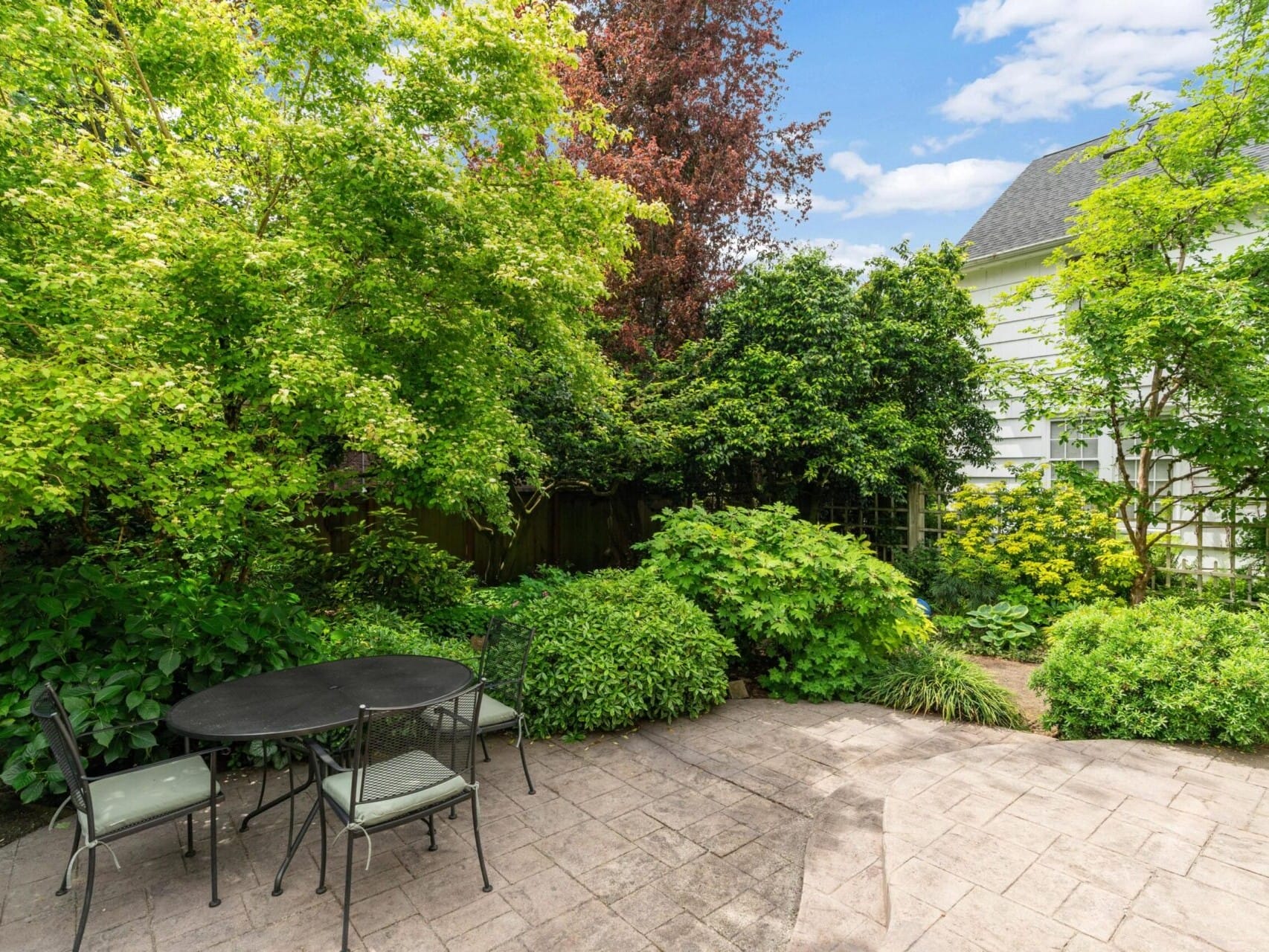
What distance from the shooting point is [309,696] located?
9.41 feet

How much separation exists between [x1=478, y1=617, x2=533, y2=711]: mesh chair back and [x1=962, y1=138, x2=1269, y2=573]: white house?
8203 mm

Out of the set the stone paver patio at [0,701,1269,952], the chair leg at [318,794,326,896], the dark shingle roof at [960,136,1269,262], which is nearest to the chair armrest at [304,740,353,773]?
the chair leg at [318,794,326,896]

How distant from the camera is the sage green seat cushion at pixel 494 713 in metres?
3.35

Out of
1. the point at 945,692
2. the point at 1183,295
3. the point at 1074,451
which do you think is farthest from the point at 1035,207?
the point at 945,692

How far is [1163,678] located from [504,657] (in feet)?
13.4

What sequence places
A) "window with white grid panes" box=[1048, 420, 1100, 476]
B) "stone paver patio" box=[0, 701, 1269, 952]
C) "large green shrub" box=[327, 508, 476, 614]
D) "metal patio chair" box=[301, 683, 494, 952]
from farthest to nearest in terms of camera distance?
1. "window with white grid panes" box=[1048, 420, 1100, 476]
2. "large green shrub" box=[327, 508, 476, 614]
3. "metal patio chair" box=[301, 683, 494, 952]
4. "stone paver patio" box=[0, 701, 1269, 952]

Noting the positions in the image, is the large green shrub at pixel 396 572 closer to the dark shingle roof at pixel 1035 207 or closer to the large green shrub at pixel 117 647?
the large green shrub at pixel 117 647

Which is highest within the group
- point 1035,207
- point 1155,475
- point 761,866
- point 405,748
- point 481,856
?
point 1035,207

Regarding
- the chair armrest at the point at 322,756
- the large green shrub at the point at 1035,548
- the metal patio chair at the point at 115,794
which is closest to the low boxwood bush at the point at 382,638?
the chair armrest at the point at 322,756

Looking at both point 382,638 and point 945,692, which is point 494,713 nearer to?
point 382,638

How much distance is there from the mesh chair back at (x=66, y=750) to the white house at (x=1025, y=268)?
404 inches

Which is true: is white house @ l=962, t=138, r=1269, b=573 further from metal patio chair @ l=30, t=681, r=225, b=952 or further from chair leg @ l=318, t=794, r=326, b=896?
metal patio chair @ l=30, t=681, r=225, b=952

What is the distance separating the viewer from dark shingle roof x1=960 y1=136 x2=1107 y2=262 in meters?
9.95

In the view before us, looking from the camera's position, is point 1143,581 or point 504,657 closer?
point 504,657
